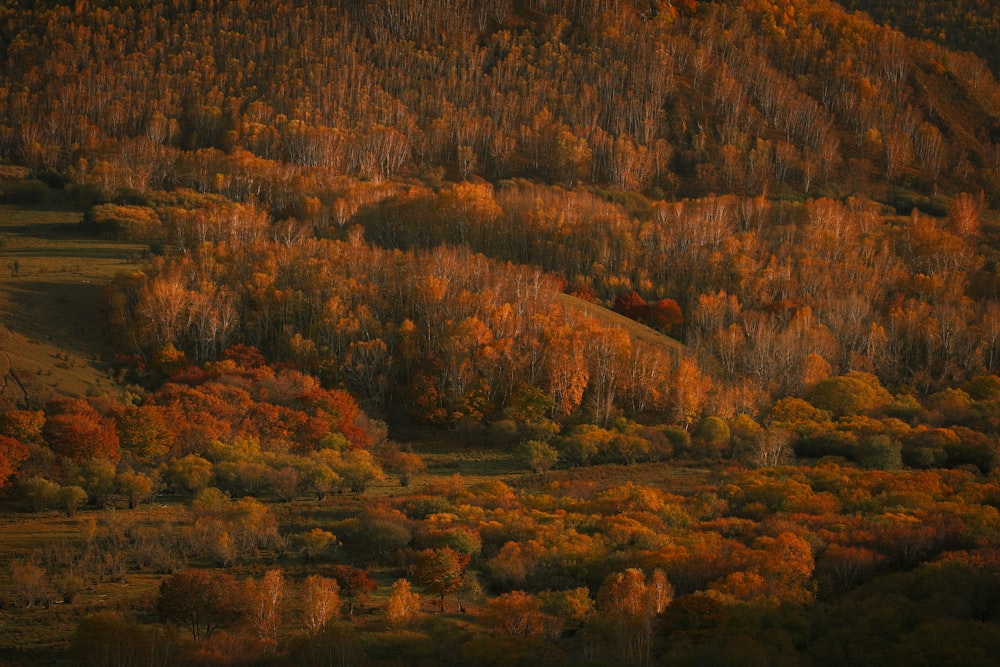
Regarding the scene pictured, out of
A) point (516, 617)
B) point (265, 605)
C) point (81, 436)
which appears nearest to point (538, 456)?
point (81, 436)

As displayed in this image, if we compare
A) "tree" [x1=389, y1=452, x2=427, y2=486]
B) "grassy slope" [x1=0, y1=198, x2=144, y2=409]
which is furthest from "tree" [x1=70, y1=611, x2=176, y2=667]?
"grassy slope" [x1=0, y1=198, x2=144, y2=409]

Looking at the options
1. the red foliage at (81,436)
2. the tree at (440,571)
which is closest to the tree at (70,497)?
the red foliage at (81,436)

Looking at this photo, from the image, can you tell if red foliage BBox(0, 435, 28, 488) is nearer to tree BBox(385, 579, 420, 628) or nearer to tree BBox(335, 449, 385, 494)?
tree BBox(335, 449, 385, 494)

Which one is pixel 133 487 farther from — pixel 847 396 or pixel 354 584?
pixel 847 396

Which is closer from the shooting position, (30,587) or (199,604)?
(199,604)

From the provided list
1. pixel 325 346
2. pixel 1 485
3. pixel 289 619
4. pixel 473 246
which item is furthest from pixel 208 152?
pixel 289 619

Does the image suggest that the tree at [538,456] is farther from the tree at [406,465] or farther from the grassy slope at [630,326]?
the grassy slope at [630,326]
